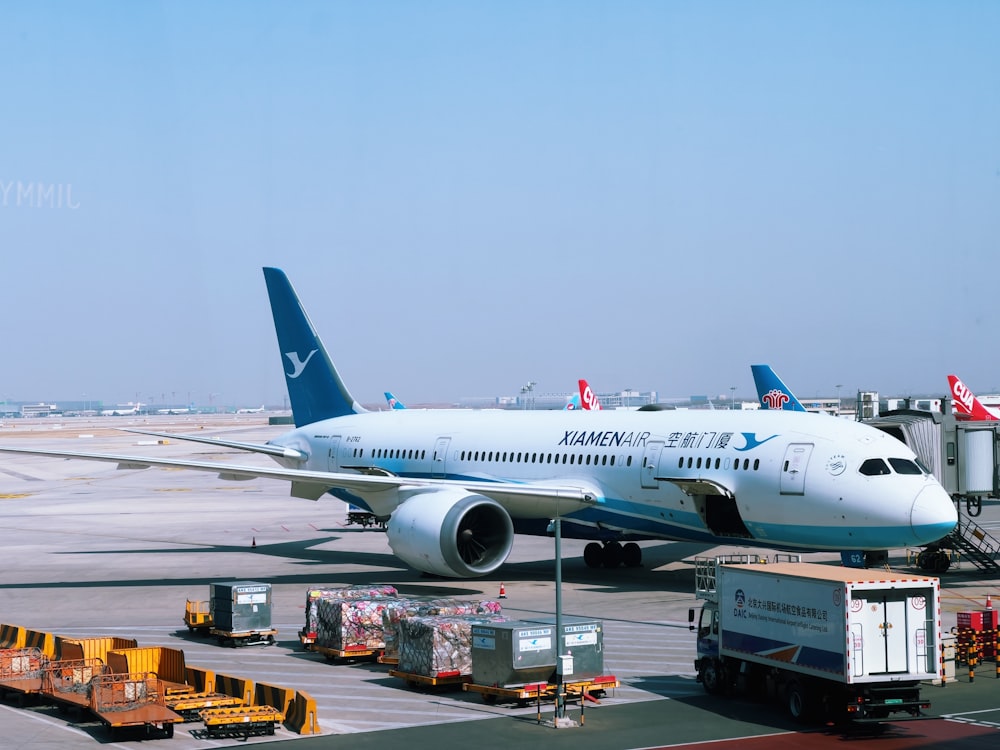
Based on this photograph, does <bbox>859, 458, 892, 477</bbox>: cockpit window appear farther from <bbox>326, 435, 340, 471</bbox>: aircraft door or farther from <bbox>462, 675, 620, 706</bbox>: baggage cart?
<bbox>326, 435, 340, 471</bbox>: aircraft door

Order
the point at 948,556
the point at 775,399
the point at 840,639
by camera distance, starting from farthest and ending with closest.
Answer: the point at 775,399
the point at 948,556
the point at 840,639

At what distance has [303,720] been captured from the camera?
21438 mm

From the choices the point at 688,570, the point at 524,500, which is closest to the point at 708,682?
the point at 524,500

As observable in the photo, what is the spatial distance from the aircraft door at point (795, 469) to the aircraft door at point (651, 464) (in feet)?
13.3

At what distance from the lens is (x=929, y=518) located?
31.7 metres

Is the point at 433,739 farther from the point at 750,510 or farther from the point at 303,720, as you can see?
the point at 750,510

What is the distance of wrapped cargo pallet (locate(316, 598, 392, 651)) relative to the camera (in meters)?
27.3

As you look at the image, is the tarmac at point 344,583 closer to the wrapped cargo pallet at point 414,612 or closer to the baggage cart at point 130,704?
the baggage cart at point 130,704

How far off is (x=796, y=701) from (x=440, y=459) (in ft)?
74.0

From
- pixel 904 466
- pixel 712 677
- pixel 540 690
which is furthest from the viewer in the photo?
pixel 904 466

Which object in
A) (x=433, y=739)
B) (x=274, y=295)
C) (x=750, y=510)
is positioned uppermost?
(x=274, y=295)

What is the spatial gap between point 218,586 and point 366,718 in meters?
8.98

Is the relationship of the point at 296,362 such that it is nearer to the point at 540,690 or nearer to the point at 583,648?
the point at 583,648

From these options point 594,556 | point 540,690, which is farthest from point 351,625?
point 594,556
